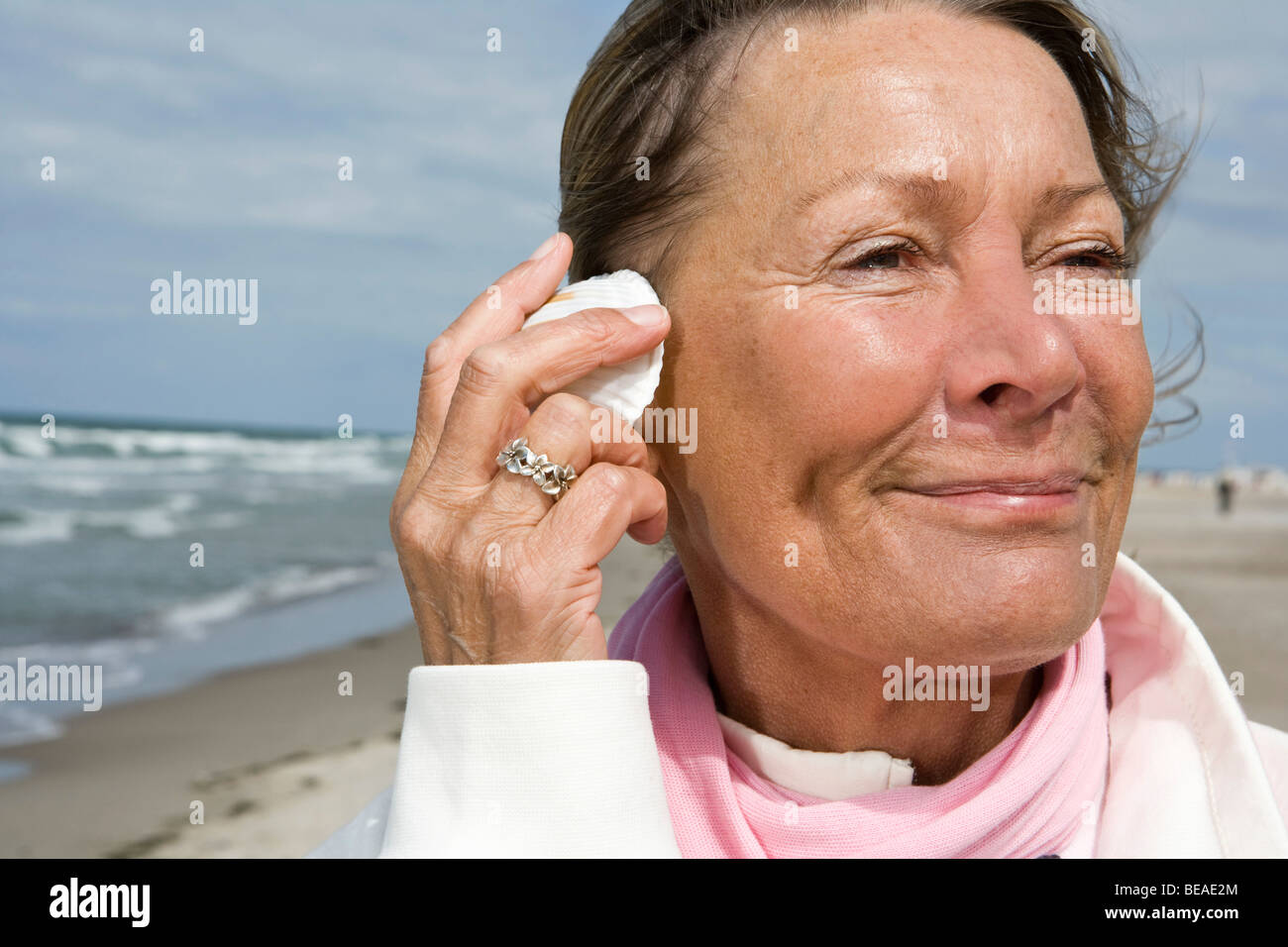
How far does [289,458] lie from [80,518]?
1797cm

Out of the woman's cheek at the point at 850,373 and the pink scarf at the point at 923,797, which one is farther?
the pink scarf at the point at 923,797

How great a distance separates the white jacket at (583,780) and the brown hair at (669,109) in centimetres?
95

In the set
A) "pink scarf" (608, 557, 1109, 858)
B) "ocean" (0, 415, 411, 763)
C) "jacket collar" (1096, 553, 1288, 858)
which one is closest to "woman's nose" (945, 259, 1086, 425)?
"pink scarf" (608, 557, 1109, 858)

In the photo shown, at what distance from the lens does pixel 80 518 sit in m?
21.0

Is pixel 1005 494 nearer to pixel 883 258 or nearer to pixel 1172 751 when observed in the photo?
pixel 883 258

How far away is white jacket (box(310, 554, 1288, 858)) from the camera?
6.57 feet

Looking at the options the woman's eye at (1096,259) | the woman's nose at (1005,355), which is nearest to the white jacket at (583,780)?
the woman's nose at (1005,355)

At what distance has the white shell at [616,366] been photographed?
233cm

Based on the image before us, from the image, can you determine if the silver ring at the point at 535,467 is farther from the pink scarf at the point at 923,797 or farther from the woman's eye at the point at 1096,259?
the woman's eye at the point at 1096,259

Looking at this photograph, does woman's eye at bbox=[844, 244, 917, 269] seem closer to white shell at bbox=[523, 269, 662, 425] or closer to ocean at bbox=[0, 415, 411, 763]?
white shell at bbox=[523, 269, 662, 425]

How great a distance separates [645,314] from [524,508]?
47 centimetres

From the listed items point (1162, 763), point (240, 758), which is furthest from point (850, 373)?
point (240, 758)

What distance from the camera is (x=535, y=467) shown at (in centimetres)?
220
